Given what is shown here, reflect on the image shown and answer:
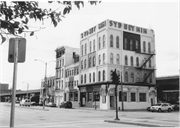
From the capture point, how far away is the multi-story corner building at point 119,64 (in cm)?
4984

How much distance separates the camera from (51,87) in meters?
79.2

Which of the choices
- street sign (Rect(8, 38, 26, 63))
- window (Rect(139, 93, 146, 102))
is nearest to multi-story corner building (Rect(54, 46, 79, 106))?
window (Rect(139, 93, 146, 102))

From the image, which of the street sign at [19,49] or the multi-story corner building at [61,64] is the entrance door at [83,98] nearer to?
the multi-story corner building at [61,64]

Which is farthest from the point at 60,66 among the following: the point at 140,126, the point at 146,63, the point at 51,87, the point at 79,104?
the point at 140,126

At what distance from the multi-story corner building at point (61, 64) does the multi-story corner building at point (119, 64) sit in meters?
12.1

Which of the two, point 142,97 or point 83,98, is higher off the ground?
point 142,97

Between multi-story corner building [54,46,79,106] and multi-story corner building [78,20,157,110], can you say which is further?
multi-story corner building [54,46,79,106]

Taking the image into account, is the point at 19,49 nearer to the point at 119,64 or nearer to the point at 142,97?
the point at 119,64

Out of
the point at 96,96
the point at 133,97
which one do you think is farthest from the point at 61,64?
the point at 133,97

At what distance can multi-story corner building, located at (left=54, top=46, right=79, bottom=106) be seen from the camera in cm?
6925

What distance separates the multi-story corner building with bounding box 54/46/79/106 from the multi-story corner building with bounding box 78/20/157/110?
39.7 ft

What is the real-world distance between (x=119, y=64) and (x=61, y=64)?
25.3 m

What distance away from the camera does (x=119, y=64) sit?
51.1 m

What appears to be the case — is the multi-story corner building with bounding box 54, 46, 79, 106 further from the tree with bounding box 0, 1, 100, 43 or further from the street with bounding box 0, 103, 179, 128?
the tree with bounding box 0, 1, 100, 43
